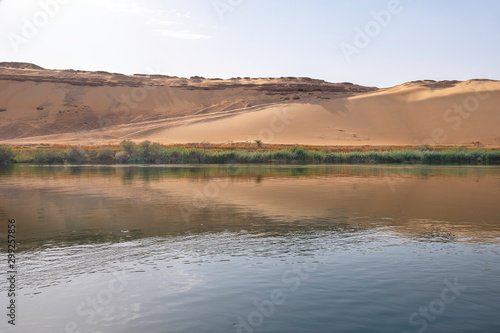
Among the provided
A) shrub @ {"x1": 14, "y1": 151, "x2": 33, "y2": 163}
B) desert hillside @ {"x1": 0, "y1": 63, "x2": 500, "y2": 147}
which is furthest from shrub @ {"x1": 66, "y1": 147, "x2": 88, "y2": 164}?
desert hillside @ {"x1": 0, "y1": 63, "x2": 500, "y2": 147}

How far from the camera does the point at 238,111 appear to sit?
84875mm

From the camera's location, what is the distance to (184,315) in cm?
670

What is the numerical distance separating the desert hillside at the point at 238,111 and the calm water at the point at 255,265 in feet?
163

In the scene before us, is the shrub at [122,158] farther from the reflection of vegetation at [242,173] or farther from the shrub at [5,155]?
the reflection of vegetation at [242,173]

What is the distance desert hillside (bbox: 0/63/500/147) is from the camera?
6944cm

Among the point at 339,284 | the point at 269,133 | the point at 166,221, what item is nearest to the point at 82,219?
the point at 166,221

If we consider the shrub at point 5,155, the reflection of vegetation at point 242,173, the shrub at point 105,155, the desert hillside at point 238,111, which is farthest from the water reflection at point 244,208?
the desert hillside at point 238,111

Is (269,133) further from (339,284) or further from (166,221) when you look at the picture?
(339,284)

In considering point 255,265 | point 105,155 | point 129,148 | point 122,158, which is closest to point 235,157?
point 129,148

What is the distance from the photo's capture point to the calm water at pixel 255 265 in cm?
664

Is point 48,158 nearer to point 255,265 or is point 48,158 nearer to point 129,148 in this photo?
point 129,148

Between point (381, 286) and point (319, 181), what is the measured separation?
59.0 feet

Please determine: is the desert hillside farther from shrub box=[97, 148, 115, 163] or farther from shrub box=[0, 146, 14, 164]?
shrub box=[97, 148, 115, 163]

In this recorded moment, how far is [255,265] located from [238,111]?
76646 millimetres
